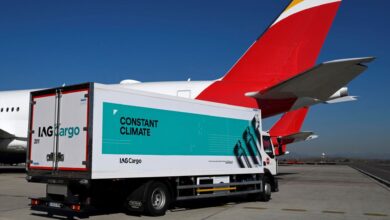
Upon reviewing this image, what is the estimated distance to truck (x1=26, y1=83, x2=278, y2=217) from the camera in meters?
9.64

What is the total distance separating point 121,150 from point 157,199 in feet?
5.79

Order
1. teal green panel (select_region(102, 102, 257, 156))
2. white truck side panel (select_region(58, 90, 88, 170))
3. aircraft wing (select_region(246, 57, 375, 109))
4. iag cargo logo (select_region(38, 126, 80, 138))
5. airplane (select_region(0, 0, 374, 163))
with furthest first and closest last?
airplane (select_region(0, 0, 374, 163)) → aircraft wing (select_region(246, 57, 375, 109)) → teal green panel (select_region(102, 102, 257, 156)) → iag cargo logo (select_region(38, 126, 80, 138)) → white truck side panel (select_region(58, 90, 88, 170))

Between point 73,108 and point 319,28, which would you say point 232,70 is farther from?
point 73,108

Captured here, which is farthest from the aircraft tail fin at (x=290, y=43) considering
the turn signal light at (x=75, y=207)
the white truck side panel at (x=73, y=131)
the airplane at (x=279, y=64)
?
the turn signal light at (x=75, y=207)

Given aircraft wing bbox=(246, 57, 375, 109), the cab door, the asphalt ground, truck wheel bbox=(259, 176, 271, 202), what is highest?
aircraft wing bbox=(246, 57, 375, 109)

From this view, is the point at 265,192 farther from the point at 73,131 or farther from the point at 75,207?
the point at 73,131

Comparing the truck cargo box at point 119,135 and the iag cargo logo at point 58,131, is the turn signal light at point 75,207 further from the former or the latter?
the iag cargo logo at point 58,131

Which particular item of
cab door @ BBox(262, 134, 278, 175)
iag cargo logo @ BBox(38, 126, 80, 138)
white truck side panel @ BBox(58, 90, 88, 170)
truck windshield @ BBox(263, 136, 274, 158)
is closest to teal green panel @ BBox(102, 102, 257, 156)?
white truck side panel @ BBox(58, 90, 88, 170)

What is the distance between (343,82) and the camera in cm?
1466

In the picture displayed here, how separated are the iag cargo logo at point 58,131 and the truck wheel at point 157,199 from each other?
2.29 m

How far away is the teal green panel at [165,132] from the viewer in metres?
9.95

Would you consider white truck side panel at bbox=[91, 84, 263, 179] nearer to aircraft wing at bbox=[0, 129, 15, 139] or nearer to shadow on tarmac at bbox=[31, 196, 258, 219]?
shadow on tarmac at bbox=[31, 196, 258, 219]

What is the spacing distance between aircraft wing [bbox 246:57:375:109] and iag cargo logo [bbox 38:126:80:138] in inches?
311

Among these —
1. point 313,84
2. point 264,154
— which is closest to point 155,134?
point 264,154
